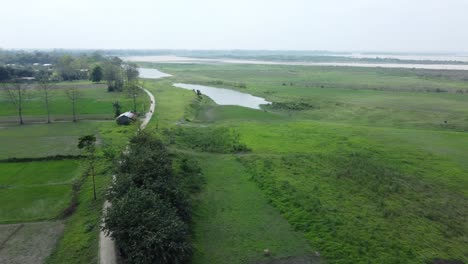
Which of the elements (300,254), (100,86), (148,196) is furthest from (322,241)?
(100,86)

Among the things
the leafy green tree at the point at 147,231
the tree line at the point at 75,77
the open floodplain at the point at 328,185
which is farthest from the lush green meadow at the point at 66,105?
the leafy green tree at the point at 147,231

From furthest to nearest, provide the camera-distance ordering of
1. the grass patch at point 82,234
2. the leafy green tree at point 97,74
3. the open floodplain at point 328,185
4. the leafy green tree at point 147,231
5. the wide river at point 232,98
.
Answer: the leafy green tree at point 97,74, the wide river at point 232,98, the open floodplain at point 328,185, the grass patch at point 82,234, the leafy green tree at point 147,231

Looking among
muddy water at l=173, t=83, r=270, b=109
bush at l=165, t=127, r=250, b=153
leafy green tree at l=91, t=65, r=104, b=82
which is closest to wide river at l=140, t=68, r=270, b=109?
muddy water at l=173, t=83, r=270, b=109

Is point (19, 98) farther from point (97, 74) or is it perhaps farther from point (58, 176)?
point (97, 74)

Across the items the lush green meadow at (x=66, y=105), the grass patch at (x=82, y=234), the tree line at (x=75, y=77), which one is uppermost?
the tree line at (x=75, y=77)

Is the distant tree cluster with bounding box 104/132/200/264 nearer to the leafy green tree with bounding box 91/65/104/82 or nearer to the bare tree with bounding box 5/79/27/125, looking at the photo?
the bare tree with bounding box 5/79/27/125

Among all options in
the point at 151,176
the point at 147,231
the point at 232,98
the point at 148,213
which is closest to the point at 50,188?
the point at 151,176

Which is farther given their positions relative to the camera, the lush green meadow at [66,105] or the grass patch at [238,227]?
the lush green meadow at [66,105]

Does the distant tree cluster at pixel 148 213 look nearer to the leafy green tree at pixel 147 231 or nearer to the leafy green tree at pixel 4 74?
the leafy green tree at pixel 147 231
